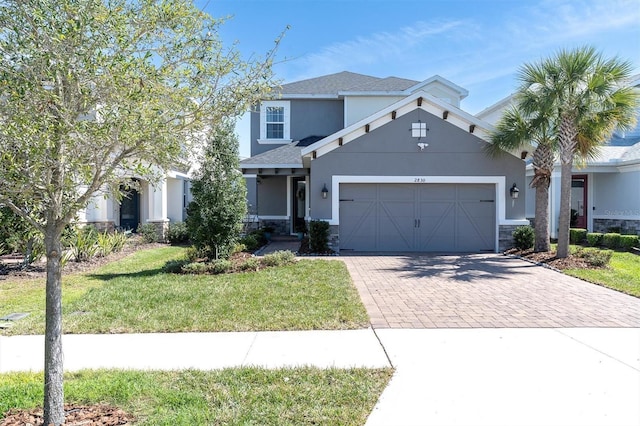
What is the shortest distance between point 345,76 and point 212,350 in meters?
18.7

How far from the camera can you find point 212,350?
5176 mm

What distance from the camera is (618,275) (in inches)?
387

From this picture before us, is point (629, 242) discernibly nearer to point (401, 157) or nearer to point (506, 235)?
point (506, 235)

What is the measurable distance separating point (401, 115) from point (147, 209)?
37.7ft

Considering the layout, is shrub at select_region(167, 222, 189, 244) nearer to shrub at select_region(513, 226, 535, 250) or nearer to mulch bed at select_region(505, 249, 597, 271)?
shrub at select_region(513, 226, 535, 250)

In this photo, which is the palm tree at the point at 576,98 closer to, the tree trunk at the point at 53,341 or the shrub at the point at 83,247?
the tree trunk at the point at 53,341

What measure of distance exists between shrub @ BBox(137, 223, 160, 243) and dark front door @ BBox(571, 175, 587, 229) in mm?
18127

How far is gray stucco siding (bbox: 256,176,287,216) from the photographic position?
19.8 m

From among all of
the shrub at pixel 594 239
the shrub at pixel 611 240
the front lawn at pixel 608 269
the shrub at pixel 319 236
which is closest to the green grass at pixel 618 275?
the front lawn at pixel 608 269

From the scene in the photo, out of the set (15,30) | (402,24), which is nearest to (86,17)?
(15,30)

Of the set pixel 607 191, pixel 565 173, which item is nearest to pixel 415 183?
pixel 565 173

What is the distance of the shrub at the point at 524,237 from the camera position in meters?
13.5

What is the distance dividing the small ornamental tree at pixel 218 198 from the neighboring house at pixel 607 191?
1198cm

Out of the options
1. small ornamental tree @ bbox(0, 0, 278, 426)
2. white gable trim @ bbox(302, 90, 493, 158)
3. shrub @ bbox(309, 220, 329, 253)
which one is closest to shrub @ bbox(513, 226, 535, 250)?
white gable trim @ bbox(302, 90, 493, 158)
